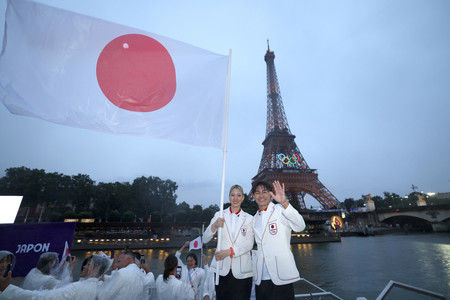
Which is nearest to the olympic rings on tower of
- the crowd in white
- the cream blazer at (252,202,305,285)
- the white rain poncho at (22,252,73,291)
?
the crowd in white

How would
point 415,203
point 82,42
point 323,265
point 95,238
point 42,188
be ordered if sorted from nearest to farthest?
point 82,42 → point 323,265 → point 95,238 → point 42,188 → point 415,203

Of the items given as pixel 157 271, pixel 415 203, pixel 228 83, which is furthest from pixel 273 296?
pixel 415 203

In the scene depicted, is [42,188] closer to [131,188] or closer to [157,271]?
→ [131,188]

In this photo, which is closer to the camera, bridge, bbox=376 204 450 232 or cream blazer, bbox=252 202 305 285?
cream blazer, bbox=252 202 305 285

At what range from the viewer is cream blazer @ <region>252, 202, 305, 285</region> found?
8.84 feet

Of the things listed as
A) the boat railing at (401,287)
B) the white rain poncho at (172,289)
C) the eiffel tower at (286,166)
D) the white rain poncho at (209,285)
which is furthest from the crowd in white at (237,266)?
the eiffel tower at (286,166)

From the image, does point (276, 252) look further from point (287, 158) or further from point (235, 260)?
point (287, 158)

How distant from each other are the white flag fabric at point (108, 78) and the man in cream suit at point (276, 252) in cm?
154

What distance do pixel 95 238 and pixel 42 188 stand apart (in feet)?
92.9

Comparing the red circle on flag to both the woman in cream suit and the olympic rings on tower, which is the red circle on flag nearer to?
the woman in cream suit

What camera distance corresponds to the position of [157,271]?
14.0 m

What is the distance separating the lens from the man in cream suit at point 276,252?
270 centimetres

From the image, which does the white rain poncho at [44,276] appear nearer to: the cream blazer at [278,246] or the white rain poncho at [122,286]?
the white rain poncho at [122,286]

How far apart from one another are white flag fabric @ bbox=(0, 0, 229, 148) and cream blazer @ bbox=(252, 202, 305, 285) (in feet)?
5.32
